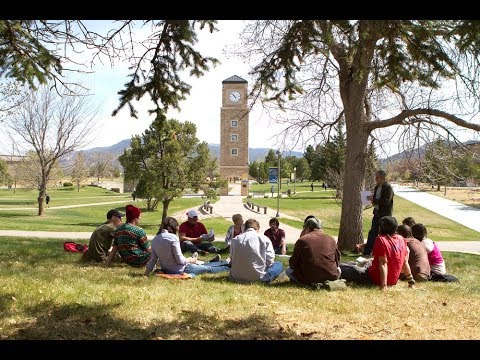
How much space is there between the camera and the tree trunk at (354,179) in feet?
38.1

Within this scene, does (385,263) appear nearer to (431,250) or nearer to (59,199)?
(431,250)

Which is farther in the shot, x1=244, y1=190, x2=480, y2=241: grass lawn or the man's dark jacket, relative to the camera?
x1=244, y1=190, x2=480, y2=241: grass lawn

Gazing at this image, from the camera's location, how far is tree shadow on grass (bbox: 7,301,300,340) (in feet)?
13.8

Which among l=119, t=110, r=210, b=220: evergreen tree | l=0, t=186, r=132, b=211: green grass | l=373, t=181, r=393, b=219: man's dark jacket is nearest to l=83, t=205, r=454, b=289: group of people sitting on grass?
l=373, t=181, r=393, b=219: man's dark jacket

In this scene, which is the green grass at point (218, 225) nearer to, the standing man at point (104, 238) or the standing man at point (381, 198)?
the standing man at point (381, 198)

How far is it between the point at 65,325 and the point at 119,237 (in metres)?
3.09

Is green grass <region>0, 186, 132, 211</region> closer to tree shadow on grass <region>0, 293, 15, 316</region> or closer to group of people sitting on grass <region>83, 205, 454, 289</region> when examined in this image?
group of people sitting on grass <region>83, 205, 454, 289</region>

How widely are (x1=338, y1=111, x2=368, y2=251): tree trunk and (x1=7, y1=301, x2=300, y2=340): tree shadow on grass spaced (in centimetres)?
731

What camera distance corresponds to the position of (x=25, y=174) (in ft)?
135

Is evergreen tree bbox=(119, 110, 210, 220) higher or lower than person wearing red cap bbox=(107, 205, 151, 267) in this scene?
higher

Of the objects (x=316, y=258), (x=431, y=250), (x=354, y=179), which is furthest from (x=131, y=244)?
(x=354, y=179)

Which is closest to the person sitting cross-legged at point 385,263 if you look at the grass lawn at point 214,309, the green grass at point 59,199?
the grass lawn at point 214,309
